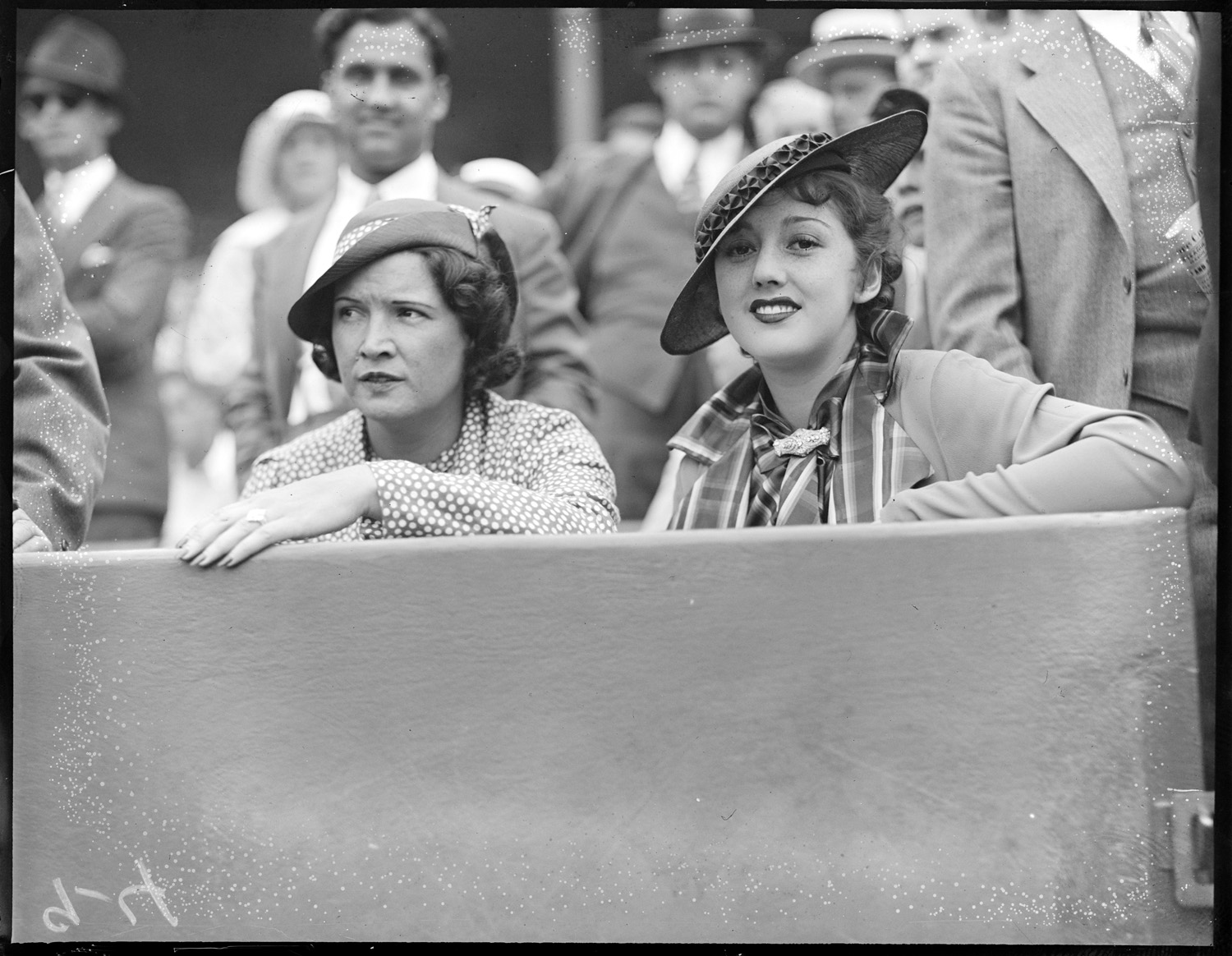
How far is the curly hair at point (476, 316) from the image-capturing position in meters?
3.11

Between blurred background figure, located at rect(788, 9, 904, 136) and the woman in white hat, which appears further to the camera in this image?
blurred background figure, located at rect(788, 9, 904, 136)

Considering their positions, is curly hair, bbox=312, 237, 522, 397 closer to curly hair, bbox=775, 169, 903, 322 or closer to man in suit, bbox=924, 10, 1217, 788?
curly hair, bbox=775, 169, 903, 322

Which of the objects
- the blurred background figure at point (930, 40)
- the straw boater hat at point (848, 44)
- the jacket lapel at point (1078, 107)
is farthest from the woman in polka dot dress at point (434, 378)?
the jacket lapel at point (1078, 107)

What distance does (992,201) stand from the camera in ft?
10.2

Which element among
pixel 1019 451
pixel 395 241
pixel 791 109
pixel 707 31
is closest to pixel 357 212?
pixel 395 241

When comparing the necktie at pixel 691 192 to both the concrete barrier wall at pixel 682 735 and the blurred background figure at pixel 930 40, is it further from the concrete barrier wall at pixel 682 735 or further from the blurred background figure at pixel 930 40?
the concrete barrier wall at pixel 682 735

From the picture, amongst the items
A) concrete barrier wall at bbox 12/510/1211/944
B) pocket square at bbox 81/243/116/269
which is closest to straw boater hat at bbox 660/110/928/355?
concrete barrier wall at bbox 12/510/1211/944

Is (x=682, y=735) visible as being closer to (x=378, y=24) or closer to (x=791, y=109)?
(x=791, y=109)

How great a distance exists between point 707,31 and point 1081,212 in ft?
2.93

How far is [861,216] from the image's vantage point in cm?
298

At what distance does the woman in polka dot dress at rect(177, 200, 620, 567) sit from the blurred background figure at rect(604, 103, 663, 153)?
35 centimetres

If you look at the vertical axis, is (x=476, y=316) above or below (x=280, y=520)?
above

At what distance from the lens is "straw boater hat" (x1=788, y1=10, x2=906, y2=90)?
3152mm

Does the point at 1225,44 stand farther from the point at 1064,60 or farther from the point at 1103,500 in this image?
the point at 1103,500
